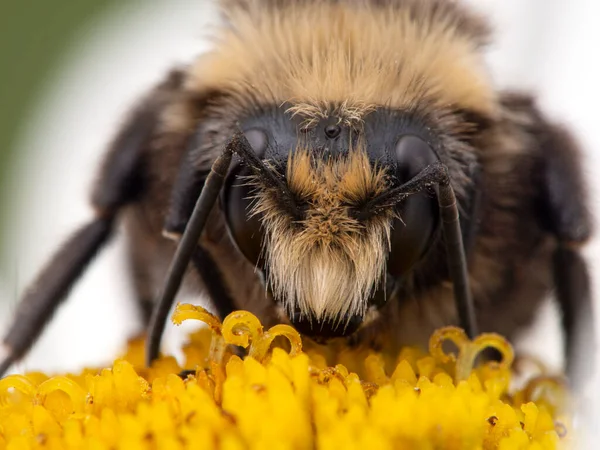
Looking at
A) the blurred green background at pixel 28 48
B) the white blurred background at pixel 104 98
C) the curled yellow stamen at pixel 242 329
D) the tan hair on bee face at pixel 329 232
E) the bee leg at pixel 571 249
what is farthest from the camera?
the blurred green background at pixel 28 48

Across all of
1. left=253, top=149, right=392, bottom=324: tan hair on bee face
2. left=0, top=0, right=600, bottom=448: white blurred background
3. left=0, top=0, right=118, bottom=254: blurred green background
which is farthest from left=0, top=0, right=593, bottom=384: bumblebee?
left=0, top=0, right=118, bottom=254: blurred green background

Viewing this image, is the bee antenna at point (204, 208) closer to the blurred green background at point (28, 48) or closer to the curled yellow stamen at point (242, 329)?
the curled yellow stamen at point (242, 329)

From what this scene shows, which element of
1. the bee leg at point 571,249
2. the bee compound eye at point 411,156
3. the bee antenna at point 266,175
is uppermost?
the bee compound eye at point 411,156

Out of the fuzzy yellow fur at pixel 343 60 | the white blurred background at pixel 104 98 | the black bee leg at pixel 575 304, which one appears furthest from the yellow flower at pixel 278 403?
the white blurred background at pixel 104 98

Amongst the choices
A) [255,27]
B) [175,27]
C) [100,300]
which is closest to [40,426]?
[255,27]

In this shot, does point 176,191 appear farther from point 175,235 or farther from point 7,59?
point 7,59

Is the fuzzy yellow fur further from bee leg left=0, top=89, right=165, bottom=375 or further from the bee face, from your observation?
bee leg left=0, top=89, right=165, bottom=375

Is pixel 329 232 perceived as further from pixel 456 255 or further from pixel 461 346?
pixel 461 346
